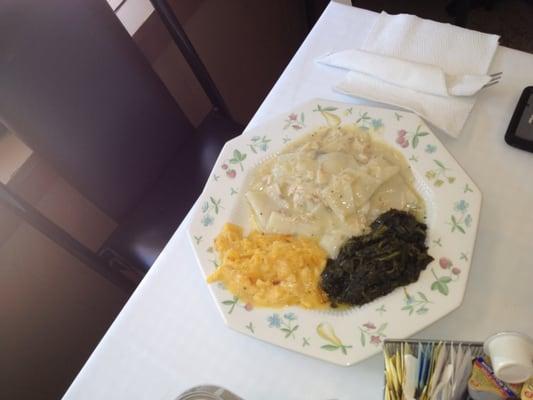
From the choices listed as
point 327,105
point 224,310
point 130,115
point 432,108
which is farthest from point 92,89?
point 432,108

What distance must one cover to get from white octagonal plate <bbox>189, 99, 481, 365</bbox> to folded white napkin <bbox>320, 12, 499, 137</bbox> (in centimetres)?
7

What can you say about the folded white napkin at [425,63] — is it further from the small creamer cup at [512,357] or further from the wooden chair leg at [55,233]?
the wooden chair leg at [55,233]

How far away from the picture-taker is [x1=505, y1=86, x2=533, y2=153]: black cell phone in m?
0.93

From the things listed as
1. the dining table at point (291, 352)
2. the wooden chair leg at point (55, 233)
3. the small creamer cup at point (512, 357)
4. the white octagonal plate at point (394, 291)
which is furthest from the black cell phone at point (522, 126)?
the wooden chair leg at point (55, 233)

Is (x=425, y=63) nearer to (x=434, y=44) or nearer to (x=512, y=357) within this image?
(x=434, y=44)

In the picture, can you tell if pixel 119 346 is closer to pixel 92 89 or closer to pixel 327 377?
pixel 327 377

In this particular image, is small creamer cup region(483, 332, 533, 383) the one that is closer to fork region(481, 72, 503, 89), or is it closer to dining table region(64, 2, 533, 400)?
dining table region(64, 2, 533, 400)

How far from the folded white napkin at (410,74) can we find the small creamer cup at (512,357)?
617 mm

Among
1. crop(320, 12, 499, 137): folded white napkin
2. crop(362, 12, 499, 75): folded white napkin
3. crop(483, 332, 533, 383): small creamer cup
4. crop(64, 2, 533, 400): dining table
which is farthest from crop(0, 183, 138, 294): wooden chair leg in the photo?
crop(483, 332, 533, 383): small creamer cup

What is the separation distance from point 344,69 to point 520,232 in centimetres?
58

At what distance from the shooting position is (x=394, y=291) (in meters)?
0.81

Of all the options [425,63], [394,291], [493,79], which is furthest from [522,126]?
[394,291]

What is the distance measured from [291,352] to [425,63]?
735 millimetres

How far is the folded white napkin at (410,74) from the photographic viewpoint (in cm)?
99
